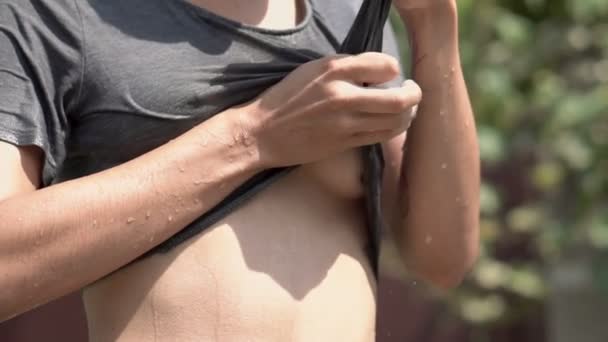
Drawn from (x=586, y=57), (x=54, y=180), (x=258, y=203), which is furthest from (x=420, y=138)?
(x=586, y=57)

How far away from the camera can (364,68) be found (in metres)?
1.53

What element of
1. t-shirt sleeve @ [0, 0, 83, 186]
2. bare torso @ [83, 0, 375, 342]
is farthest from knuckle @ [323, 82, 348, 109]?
t-shirt sleeve @ [0, 0, 83, 186]

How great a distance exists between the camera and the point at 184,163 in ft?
4.90

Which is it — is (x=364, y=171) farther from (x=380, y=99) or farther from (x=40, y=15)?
(x=40, y=15)

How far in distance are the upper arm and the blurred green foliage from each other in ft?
7.51

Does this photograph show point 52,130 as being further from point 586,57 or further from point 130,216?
point 586,57

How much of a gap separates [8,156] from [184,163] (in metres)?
0.20

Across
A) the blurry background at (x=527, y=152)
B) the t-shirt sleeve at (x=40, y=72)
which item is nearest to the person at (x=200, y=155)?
the t-shirt sleeve at (x=40, y=72)

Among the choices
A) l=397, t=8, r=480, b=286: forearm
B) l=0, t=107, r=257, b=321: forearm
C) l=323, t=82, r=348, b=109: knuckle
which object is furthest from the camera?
l=397, t=8, r=480, b=286: forearm

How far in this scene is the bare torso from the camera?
149cm

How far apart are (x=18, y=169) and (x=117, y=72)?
16 cm

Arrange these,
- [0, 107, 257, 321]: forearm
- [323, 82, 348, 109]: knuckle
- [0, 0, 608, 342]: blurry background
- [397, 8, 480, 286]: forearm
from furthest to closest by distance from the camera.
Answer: [0, 0, 608, 342]: blurry background, [397, 8, 480, 286]: forearm, [323, 82, 348, 109]: knuckle, [0, 107, 257, 321]: forearm

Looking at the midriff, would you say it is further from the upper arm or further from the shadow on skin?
the upper arm

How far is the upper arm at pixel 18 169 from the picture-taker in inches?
56.1
